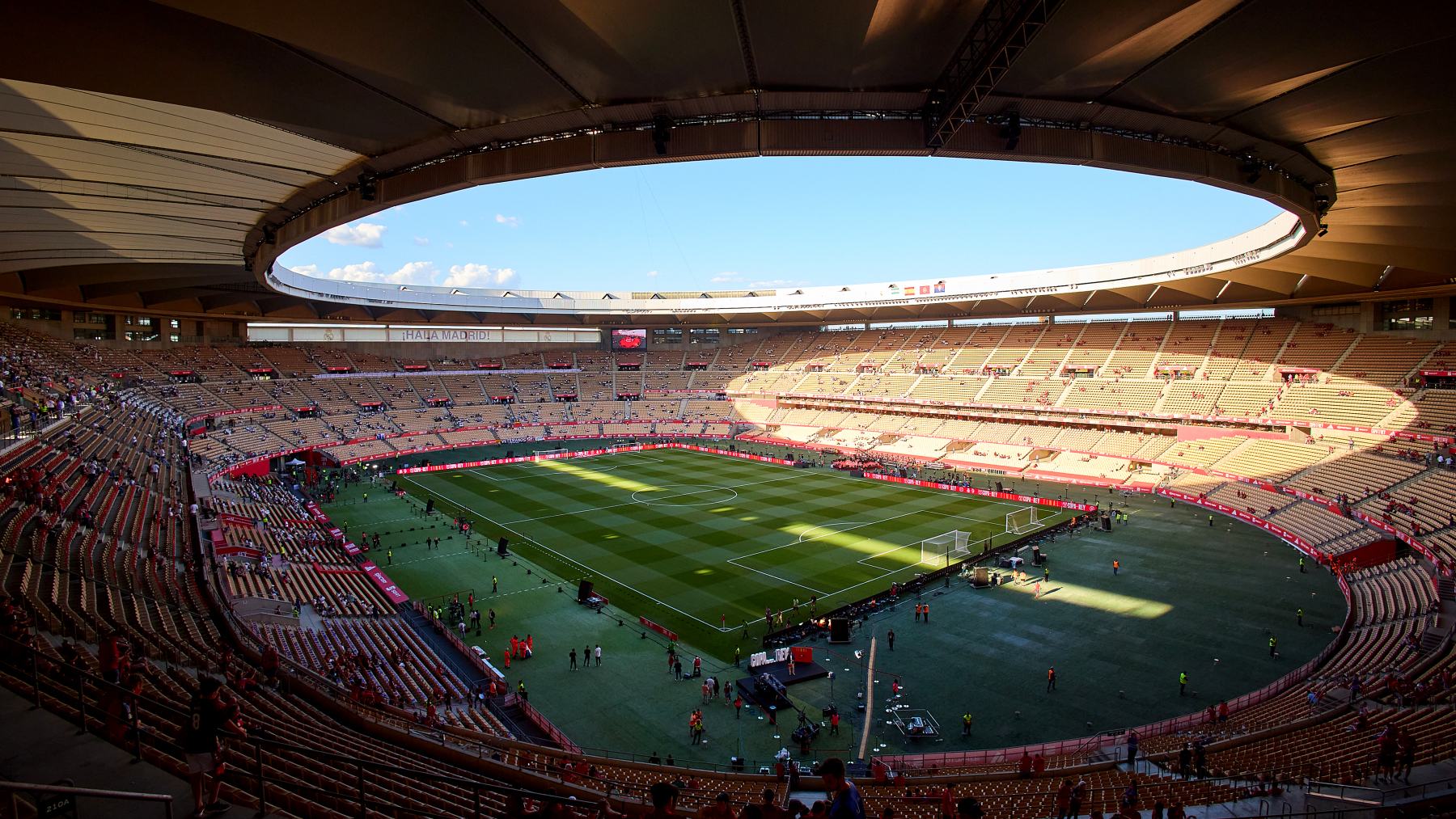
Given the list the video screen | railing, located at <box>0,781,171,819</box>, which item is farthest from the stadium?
the video screen

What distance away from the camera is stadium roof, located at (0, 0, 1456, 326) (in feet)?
31.5

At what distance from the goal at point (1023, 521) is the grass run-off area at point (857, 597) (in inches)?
30.2

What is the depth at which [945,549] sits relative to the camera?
108ft

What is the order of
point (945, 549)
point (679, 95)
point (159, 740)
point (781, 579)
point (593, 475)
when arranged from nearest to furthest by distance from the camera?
point (159, 740) < point (679, 95) < point (781, 579) < point (945, 549) < point (593, 475)

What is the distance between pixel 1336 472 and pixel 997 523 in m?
18.4

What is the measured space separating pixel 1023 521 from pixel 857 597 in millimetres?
15376

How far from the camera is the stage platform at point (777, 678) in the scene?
19.1 metres

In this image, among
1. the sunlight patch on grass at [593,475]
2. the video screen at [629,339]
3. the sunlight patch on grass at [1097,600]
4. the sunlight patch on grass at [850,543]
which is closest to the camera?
the sunlight patch on grass at [1097,600]

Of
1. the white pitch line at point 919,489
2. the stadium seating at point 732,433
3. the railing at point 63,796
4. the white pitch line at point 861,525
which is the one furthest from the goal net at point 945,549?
the railing at point 63,796

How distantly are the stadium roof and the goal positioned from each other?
763 inches

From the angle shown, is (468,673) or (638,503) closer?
(468,673)

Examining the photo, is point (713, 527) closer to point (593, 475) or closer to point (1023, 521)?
point (1023, 521)

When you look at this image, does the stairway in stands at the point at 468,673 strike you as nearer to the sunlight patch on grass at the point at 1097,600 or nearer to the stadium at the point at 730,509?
the stadium at the point at 730,509

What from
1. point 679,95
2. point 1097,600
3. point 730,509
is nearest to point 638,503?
point 730,509
